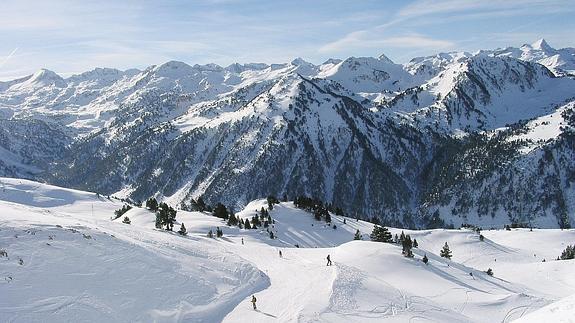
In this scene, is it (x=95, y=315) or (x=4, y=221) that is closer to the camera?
(x=95, y=315)

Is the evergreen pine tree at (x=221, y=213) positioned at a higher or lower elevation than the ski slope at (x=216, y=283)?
lower

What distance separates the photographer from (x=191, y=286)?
45375 millimetres

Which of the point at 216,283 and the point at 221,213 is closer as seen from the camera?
the point at 216,283

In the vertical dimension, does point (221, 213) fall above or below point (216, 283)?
below

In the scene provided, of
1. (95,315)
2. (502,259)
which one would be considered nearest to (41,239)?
(95,315)

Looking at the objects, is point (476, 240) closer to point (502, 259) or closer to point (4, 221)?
point (502, 259)

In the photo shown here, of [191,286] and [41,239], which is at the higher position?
[41,239]

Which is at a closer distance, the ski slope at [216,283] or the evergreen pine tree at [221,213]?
the ski slope at [216,283]

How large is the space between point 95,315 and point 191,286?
35.3 ft

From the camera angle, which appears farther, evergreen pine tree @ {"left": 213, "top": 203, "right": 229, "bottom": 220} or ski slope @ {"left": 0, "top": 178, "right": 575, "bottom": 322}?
evergreen pine tree @ {"left": 213, "top": 203, "right": 229, "bottom": 220}

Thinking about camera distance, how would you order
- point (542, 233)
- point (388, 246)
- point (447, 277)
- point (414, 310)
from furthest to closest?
point (542, 233) < point (388, 246) < point (447, 277) < point (414, 310)

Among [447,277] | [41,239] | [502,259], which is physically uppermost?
[41,239]

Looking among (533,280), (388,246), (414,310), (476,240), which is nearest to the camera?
(414,310)

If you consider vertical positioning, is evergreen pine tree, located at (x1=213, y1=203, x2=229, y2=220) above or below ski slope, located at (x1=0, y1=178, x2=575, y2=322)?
below
